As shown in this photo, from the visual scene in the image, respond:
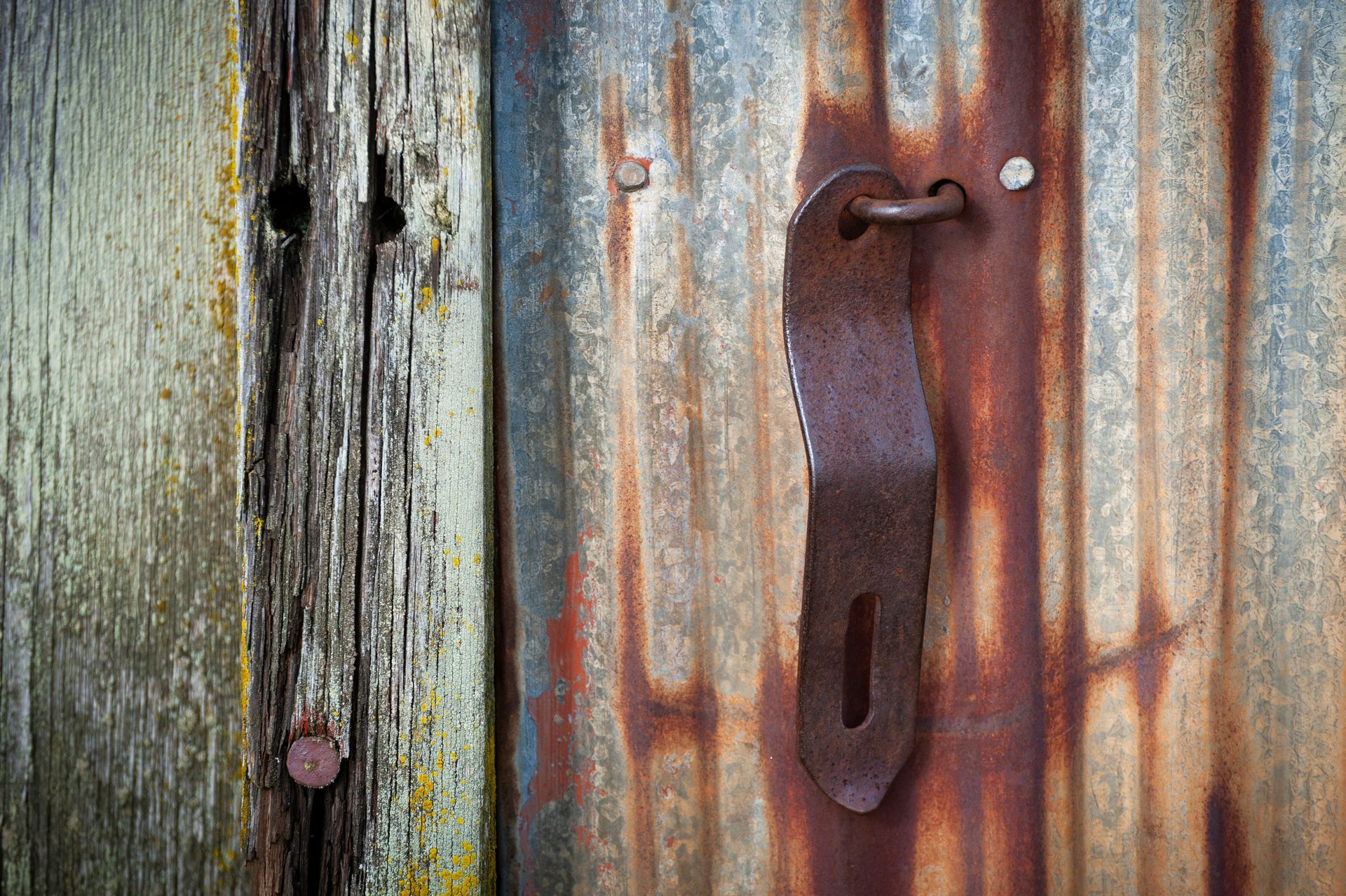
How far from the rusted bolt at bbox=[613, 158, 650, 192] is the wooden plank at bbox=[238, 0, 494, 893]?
0.50ft

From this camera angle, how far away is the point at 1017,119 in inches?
28.4

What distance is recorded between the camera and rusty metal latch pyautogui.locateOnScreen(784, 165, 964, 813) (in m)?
0.69

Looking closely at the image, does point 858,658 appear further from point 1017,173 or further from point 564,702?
point 1017,173

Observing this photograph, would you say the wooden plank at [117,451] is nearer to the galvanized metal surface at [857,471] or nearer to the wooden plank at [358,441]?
the wooden plank at [358,441]

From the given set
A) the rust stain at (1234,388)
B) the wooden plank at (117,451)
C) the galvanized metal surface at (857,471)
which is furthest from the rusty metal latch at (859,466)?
the wooden plank at (117,451)

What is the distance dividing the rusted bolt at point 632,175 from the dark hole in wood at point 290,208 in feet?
0.98

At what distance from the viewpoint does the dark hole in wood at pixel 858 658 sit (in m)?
0.73

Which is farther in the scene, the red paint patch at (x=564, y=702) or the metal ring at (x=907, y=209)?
the red paint patch at (x=564, y=702)

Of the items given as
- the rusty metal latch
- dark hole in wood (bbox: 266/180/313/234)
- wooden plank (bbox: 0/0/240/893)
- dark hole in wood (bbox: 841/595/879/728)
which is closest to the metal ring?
the rusty metal latch

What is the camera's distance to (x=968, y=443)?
745mm

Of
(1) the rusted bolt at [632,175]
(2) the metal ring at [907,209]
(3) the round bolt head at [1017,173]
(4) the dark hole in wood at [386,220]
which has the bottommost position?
(2) the metal ring at [907,209]

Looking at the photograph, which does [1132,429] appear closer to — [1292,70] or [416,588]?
[1292,70]

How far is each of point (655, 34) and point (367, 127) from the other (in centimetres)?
30

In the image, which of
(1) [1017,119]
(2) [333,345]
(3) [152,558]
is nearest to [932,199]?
(1) [1017,119]
